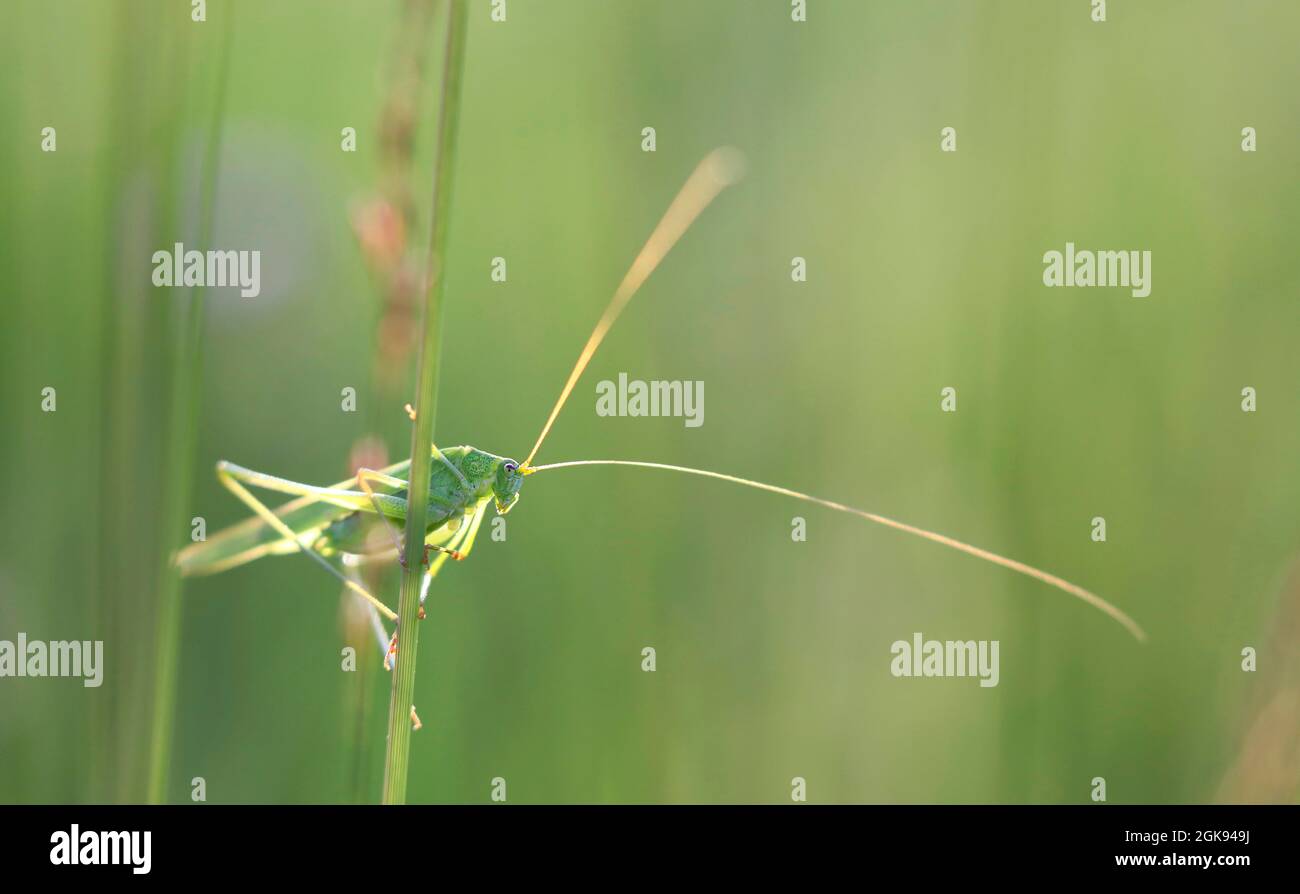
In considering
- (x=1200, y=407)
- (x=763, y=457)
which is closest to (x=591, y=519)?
(x=763, y=457)

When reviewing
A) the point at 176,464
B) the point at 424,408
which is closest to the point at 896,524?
the point at 424,408

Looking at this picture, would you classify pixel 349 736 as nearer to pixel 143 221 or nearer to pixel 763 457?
pixel 143 221

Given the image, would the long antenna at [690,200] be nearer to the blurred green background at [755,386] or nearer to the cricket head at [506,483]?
the blurred green background at [755,386]

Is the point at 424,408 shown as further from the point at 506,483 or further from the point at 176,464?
the point at 506,483

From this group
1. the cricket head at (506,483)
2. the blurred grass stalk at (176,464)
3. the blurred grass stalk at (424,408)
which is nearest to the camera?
the blurred grass stalk at (424,408)

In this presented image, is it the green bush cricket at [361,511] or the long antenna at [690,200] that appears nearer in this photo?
the green bush cricket at [361,511]

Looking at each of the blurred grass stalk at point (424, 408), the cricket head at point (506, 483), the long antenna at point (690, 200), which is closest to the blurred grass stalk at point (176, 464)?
the blurred grass stalk at point (424, 408)
